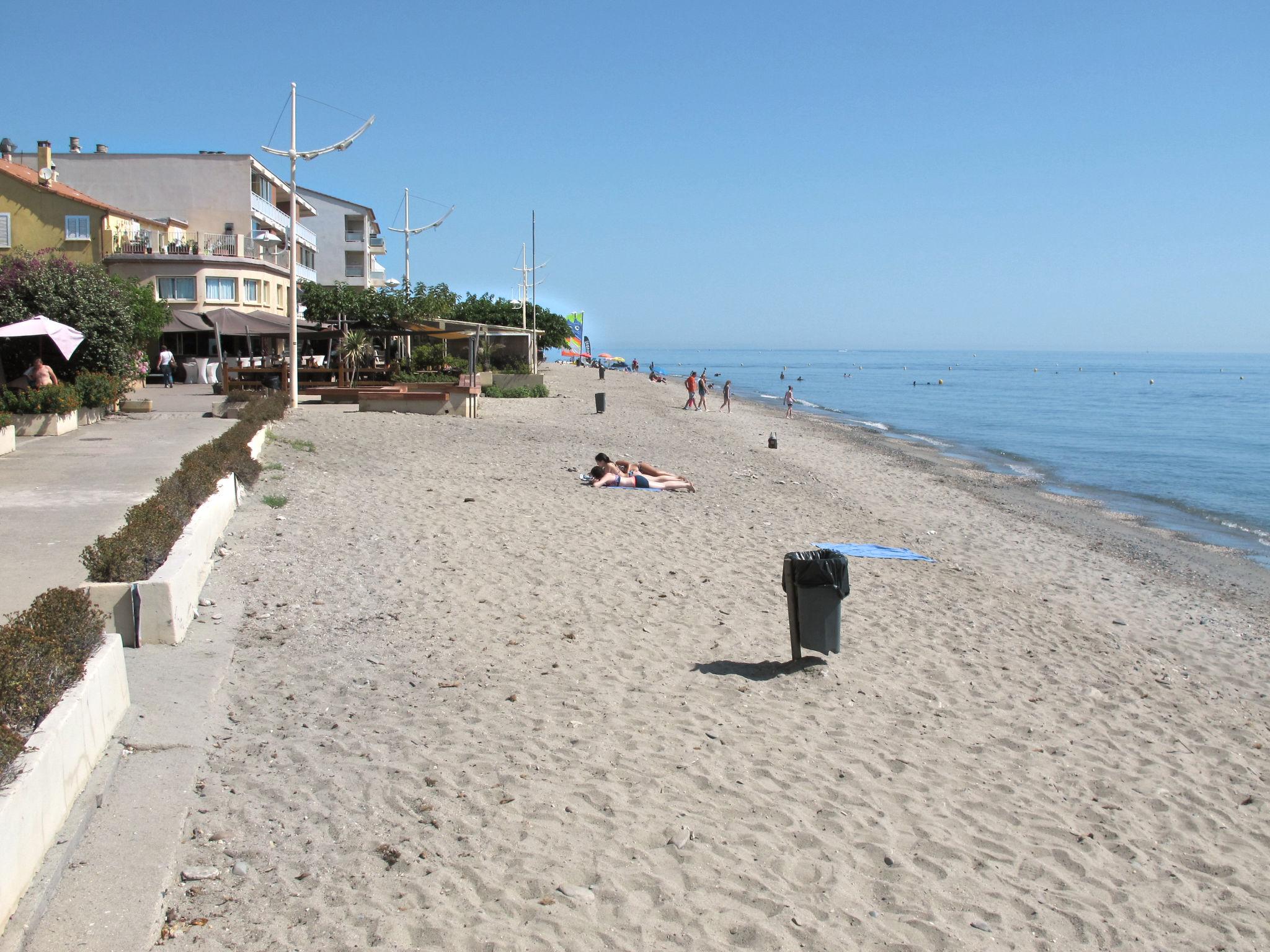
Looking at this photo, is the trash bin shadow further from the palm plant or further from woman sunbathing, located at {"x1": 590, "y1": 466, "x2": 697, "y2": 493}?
the palm plant

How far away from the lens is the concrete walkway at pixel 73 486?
8039 mm

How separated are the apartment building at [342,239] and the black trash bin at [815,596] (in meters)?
60.5

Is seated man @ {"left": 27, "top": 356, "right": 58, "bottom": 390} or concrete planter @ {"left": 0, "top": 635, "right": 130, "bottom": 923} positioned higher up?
seated man @ {"left": 27, "top": 356, "right": 58, "bottom": 390}

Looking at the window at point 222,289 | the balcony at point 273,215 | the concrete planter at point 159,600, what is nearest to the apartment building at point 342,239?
the balcony at point 273,215

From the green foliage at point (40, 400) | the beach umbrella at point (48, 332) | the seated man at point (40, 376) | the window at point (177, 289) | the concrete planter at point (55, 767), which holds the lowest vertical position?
the concrete planter at point (55, 767)

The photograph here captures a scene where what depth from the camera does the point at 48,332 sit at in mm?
17625

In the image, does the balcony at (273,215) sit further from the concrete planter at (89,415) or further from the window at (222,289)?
the concrete planter at (89,415)

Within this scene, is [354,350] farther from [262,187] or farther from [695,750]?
[695,750]

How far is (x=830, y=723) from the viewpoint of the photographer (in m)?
6.72

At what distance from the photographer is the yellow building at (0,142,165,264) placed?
1312 inches

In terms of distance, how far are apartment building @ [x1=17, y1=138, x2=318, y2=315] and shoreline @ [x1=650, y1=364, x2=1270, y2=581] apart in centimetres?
2193

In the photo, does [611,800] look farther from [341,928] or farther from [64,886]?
[64,886]

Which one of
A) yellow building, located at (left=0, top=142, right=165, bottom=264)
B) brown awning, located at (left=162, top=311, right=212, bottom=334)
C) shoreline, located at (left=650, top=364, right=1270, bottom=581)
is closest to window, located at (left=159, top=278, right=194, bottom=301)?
brown awning, located at (left=162, top=311, right=212, bottom=334)

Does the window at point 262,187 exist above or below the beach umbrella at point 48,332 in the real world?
above
